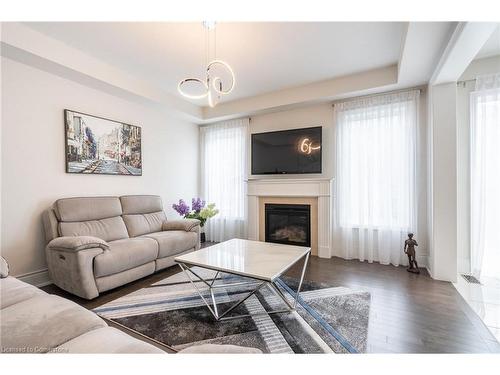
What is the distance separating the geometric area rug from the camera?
1587 mm

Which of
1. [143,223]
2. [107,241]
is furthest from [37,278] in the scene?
[143,223]

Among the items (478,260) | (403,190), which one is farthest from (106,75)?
(478,260)

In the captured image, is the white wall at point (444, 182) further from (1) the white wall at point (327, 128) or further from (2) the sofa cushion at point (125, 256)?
(2) the sofa cushion at point (125, 256)

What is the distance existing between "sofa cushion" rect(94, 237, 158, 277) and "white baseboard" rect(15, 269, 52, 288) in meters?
0.88

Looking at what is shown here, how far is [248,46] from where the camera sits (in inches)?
99.3

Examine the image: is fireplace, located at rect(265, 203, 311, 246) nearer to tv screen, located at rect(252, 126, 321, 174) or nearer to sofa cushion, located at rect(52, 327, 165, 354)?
tv screen, located at rect(252, 126, 321, 174)

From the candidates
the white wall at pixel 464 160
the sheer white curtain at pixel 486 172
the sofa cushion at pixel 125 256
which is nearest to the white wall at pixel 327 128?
the white wall at pixel 464 160

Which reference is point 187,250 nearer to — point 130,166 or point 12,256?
point 130,166

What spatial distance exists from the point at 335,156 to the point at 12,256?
419 centimetres

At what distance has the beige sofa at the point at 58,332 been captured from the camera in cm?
92

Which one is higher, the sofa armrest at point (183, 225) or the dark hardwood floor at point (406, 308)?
the sofa armrest at point (183, 225)

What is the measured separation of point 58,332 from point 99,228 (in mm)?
2090

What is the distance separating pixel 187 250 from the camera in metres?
3.32

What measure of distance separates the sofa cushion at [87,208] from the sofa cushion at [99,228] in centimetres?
6
